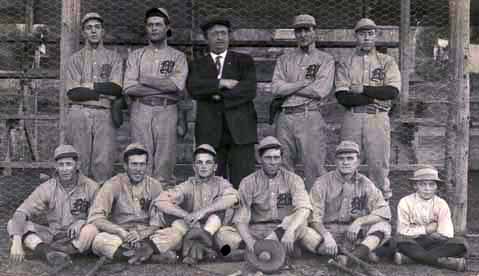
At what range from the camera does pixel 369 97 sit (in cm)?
663

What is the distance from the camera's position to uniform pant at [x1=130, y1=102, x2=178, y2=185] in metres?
6.77

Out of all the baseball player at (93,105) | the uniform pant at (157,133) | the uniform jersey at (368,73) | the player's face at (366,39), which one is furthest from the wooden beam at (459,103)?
the baseball player at (93,105)

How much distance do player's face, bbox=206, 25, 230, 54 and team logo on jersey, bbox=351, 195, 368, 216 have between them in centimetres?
178

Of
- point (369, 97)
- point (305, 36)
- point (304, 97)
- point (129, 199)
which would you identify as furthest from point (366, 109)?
point (129, 199)

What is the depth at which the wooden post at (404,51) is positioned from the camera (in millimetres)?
8508

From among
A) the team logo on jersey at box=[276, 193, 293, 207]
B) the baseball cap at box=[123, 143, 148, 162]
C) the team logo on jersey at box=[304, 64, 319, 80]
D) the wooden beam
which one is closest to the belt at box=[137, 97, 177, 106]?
the baseball cap at box=[123, 143, 148, 162]

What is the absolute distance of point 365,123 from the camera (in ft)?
21.9

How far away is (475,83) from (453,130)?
419cm

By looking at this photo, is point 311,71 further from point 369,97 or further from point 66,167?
point 66,167

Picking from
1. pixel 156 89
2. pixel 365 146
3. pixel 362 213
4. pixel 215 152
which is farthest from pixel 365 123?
pixel 156 89

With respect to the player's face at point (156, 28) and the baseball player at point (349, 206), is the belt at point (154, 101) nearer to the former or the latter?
the player's face at point (156, 28)

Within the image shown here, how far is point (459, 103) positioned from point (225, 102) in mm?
2120

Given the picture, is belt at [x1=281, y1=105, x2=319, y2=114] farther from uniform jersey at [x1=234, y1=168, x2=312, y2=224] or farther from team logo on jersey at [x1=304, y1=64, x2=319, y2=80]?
uniform jersey at [x1=234, y1=168, x2=312, y2=224]

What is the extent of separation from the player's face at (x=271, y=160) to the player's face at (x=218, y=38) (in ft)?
3.74
